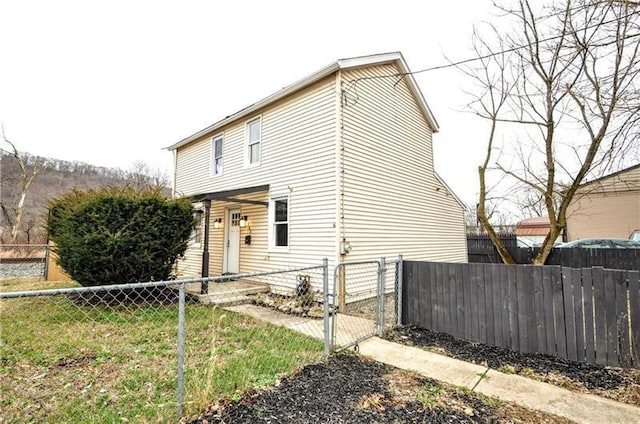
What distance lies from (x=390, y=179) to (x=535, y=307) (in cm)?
551

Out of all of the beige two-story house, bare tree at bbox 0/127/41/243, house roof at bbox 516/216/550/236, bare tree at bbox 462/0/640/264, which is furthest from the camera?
house roof at bbox 516/216/550/236

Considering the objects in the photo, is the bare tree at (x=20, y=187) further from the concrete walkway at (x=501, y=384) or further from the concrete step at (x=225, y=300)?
the concrete walkway at (x=501, y=384)

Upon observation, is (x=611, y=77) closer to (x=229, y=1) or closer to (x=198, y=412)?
(x=198, y=412)

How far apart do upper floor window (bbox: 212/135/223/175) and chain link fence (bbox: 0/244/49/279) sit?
6.93 metres

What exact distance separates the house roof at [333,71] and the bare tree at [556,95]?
7.82ft

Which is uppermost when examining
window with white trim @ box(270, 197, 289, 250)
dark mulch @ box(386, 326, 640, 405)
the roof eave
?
the roof eave

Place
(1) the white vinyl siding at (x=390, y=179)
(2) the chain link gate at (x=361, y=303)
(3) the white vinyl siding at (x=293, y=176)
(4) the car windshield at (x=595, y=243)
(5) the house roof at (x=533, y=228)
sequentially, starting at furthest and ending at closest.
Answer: (5) the house roof at (x=533, y=228) → (4) the car windshield at (x=595, y=243) → (1) the white vinyl siding at (x=390, y=179) → (3) the white vinyl siding at (x=293, y=176) → (2) the chain link gate at (x=361, y=303)

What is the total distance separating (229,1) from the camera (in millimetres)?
9375

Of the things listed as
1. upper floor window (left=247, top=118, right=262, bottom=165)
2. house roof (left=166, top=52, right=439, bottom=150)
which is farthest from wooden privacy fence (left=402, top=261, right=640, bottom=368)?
upper floor window (left=247, top=118, right=262, bottom=165)

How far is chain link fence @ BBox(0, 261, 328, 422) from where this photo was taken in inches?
108

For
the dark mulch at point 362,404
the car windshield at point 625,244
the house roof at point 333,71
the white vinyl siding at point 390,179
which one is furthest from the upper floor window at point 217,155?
the car windshield at point 625,244

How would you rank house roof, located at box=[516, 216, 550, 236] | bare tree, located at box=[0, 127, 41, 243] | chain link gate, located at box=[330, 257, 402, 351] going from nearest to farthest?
chain link gate, located at box=[330, 257, 402, 351]
bare tree, located at box=[0, 127, 41, 243]
house roof, located at box=[516, 216, 550, 236]

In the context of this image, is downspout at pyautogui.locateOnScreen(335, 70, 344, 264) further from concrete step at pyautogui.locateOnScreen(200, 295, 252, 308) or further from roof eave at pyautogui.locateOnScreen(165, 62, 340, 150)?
concrete step at pyautogui.locateOnScreen(200, 295, 252, 308)

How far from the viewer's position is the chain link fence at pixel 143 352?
9.02 feet
